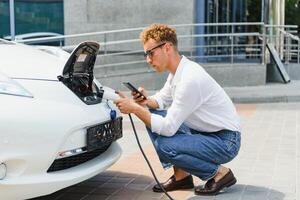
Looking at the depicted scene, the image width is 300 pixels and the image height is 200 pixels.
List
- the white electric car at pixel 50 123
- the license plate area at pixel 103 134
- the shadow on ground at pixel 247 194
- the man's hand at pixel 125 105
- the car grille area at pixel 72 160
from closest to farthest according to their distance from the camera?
the white electric car at pixel 50 123, the car grille area at pixel 72 160, the license plate area at pixel 103 134, the man's hand at pixel 125 105, the shadow on ground at pixel 247 194

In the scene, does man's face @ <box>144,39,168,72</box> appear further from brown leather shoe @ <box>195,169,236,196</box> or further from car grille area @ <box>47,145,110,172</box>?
brown leather shoe @ <box>195,169,236,196</box>

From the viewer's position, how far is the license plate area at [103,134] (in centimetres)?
401

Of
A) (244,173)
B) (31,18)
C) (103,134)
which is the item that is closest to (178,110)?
(103,134)

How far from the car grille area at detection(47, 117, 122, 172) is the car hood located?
17.4 inches

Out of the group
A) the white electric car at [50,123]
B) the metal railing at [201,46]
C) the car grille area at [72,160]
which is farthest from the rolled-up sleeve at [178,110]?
the metal railing at [201,46]

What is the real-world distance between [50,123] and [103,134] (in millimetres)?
601

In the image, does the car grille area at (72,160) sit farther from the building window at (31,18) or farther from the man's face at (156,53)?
the building window at (31,18)

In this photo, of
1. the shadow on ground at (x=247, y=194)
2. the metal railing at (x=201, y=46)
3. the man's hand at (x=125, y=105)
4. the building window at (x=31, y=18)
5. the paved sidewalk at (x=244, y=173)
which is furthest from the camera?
the building window at (x=31, y=18)

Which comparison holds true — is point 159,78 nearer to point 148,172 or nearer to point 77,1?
point 77,1

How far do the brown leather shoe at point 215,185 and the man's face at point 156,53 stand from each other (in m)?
1.03

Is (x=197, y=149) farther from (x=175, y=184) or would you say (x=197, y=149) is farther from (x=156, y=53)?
(x=156, y=53)

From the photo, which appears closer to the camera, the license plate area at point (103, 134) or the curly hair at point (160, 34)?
the license plate area at point (103, 134)

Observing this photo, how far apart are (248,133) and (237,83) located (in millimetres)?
5501

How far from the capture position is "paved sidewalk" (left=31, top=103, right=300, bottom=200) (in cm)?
468
